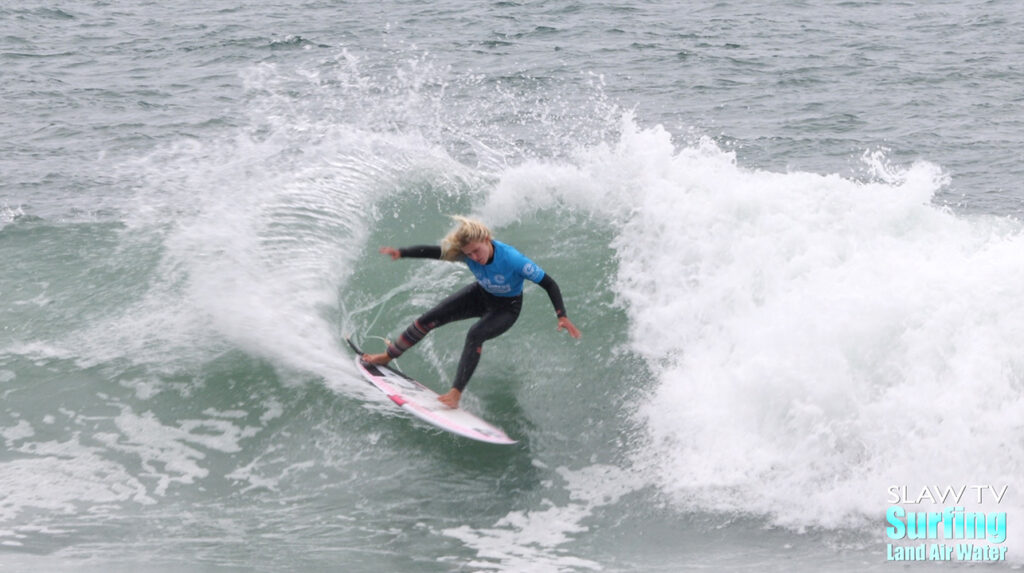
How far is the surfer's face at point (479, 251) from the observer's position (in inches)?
308

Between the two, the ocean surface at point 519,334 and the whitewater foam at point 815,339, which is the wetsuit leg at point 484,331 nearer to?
the ocean surface at point 519,334

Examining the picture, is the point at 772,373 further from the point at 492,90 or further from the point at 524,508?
the point at 492,90

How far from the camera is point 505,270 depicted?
26.6ft

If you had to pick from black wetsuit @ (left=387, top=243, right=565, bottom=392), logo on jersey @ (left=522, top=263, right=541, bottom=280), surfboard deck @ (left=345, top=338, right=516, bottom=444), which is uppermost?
logo on jersey @ (left=522, top=263, right=541, bottom=280)

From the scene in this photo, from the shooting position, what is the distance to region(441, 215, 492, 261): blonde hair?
25.4 feet

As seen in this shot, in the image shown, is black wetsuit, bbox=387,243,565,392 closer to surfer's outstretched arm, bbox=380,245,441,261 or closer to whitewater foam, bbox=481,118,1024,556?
surfer's outstretched arm, bbox=380,245,441,261

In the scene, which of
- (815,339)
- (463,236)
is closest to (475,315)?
(463,236)

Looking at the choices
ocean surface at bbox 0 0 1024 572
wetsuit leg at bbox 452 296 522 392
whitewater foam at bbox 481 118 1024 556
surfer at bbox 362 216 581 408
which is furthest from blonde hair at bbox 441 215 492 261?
whitewater foam at bbox 481 118 1024 556

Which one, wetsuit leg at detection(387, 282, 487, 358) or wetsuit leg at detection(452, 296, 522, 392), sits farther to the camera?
wetsuit leg at detection(387, 282, 487, 358)

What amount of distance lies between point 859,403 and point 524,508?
2432mm

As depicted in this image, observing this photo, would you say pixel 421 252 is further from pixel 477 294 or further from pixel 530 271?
pixel 530 271

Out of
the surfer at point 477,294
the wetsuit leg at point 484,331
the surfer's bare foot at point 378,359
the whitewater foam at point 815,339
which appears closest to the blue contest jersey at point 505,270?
the surfer at point 477,294

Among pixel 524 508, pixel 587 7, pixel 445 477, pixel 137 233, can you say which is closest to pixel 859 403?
pixel 524 508

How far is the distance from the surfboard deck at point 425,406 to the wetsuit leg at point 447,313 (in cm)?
20
